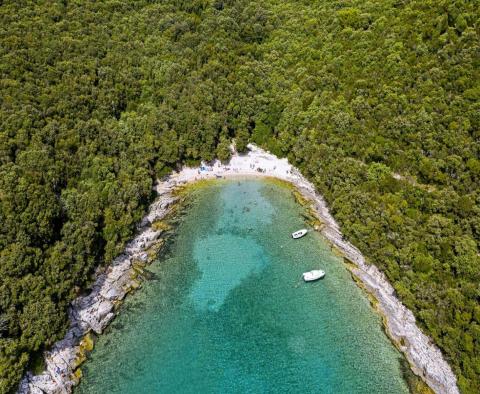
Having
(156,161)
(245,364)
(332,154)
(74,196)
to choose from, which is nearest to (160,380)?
(245,364)

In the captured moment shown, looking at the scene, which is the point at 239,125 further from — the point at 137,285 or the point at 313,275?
the point at 137,285

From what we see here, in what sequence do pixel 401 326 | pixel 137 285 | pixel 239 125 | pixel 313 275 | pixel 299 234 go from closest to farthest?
pixel 401 326
pixel 313 275
pixel 137 285
pixel 299 234
pixel 239 125

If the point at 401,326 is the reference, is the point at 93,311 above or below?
above

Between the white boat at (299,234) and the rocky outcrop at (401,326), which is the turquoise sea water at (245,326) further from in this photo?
the rocky outcrop at (401,326)

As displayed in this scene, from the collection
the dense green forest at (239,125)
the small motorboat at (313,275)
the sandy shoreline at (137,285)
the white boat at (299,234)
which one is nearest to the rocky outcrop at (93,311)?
the sandy shoreline at (137,285)

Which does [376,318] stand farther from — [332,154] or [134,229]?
[134,229]

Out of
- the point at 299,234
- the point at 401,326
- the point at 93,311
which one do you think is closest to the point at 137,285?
the point at 93,311
